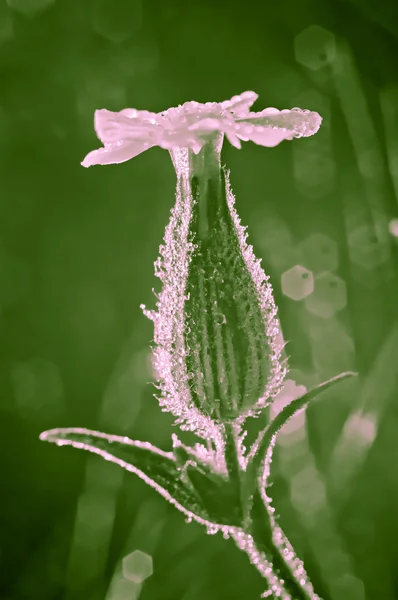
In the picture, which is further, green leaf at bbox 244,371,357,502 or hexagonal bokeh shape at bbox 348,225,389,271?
hexagonal bokeh shape at bbox 348,225,389,271

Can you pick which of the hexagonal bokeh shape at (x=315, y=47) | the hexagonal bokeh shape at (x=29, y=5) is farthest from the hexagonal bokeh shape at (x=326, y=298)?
the hexagonal bokeh shape at (x=29, y=5)

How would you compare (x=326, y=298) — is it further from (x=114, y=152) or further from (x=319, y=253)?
(x=114, y=152)

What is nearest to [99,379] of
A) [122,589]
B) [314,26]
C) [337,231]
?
[122,589]

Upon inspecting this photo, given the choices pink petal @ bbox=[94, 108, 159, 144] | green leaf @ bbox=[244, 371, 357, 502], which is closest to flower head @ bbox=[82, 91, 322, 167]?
pink petal @ bbox=[94, 108, 159, 144]

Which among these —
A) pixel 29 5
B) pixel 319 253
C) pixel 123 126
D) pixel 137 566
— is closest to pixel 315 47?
pixel 319 253

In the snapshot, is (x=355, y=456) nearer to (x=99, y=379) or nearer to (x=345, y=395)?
(x=345, y=395)

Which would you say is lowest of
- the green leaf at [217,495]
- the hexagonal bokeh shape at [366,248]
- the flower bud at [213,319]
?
the green leaf at [217,495]

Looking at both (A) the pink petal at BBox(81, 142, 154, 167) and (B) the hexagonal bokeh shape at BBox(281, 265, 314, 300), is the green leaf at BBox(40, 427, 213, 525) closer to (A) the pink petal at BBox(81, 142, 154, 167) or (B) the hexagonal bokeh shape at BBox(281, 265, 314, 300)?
(A) the pink petal at BBox(81, 142, 154, 167)

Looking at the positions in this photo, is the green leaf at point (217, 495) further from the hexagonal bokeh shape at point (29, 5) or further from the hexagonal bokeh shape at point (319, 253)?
the hexagonal bokeh shape at point (29, 5)
